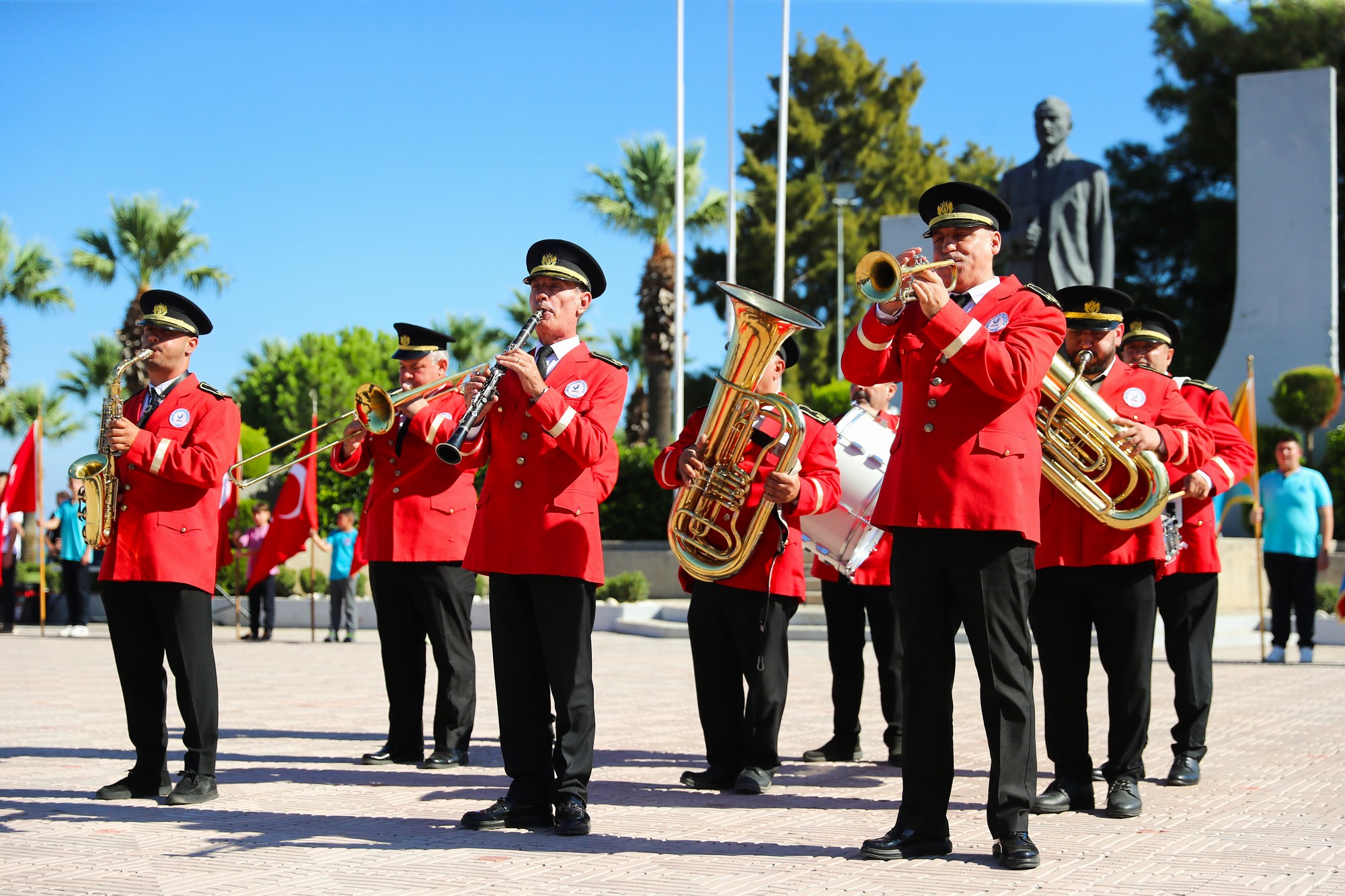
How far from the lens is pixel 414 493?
8141 mm

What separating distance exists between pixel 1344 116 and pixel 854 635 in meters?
36.9

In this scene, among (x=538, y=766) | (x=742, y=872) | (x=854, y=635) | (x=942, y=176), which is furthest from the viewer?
(x=942, y=176)

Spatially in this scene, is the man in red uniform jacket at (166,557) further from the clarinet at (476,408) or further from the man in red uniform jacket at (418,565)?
the clarinet at (476,408)

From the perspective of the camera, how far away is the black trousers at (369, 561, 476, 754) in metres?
8.00

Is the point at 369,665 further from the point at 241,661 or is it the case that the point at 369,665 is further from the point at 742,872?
the point at 742,872

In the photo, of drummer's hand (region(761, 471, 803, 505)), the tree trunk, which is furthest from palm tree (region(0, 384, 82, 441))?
drummer's hand (region(761, 471, 803, 505))

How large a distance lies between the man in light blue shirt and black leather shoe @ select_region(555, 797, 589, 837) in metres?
10.5

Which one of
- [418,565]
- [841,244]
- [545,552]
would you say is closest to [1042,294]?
[545,552]

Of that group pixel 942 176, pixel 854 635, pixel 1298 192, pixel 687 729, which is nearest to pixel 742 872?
pixel 854 635

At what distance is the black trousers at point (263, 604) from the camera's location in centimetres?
2045

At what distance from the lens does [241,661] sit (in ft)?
51.7

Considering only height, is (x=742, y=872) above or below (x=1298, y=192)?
below

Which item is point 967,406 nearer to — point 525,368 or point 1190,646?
point 525,368

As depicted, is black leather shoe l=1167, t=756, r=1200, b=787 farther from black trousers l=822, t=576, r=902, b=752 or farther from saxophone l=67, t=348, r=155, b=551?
saxophone l=67, t=348, r=155, b=551
